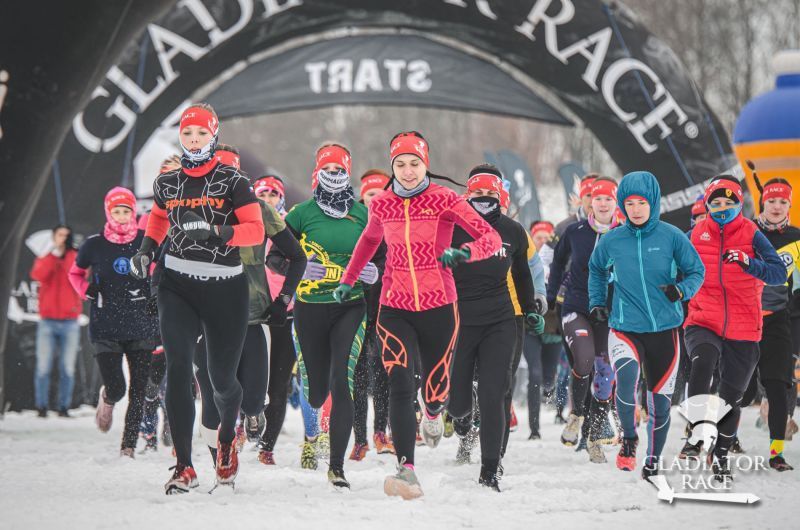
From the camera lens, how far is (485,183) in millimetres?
7035

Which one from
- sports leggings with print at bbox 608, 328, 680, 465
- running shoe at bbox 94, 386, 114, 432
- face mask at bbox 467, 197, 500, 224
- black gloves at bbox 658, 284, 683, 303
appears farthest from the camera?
running shoe at bbox 94, 386, 114, 432

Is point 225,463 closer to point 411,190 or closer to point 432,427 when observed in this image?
point 432,427

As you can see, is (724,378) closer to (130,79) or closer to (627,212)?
(627,212)

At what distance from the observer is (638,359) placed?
22.9 ft

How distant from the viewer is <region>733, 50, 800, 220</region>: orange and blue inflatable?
13.4 meters

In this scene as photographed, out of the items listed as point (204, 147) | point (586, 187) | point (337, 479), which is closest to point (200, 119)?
point (204, 147)

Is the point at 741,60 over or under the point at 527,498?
over

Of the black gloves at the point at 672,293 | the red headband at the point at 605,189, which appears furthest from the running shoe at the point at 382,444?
the black gloves at the point at 672,293

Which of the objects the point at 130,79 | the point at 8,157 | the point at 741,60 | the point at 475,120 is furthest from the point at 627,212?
the point at 475,120

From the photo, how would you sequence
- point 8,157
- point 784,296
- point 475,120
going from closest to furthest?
point 784,296 → point 8,157 → point 475,120

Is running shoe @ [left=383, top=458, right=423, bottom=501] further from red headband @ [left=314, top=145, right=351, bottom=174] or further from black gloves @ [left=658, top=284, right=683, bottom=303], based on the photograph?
red headband @ [left=314, top=145, right=351, bottom=174]

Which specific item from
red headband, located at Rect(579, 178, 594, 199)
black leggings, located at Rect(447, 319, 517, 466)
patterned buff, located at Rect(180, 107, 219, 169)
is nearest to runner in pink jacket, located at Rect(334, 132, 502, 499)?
black leggings, located at Rect(447, 319, 517, 466)

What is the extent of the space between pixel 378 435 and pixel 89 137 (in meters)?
5.28

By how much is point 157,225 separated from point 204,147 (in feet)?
1.92
